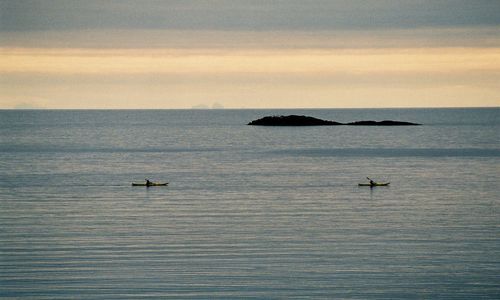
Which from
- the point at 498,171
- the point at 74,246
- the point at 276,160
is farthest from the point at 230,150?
the point at 74,246

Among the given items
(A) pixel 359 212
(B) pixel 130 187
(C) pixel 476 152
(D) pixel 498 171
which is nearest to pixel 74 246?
(A) pixel 359 212

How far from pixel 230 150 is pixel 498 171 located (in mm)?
52310

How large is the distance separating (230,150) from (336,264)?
309 ft

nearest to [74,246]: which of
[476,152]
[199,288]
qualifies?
[199,288]

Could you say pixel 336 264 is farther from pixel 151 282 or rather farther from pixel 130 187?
pixel 130 187

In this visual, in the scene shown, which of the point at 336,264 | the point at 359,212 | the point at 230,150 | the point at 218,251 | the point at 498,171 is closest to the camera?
the point at 336,264

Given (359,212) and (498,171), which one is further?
(498,171)

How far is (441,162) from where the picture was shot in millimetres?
105562

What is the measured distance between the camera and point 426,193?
69625 millimetres

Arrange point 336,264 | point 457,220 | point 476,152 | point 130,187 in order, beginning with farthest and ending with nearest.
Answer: point 476,152 < point 130,187 < point 457,220 < point 336,264

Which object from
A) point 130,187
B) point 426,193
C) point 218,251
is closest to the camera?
point 218,251

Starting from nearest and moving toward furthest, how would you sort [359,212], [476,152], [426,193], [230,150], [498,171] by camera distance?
[359,212], [426,193], [498,171], [476,152], [230,150]

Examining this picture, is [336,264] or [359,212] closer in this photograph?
[336,264]

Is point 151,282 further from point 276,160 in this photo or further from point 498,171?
point 276,160
